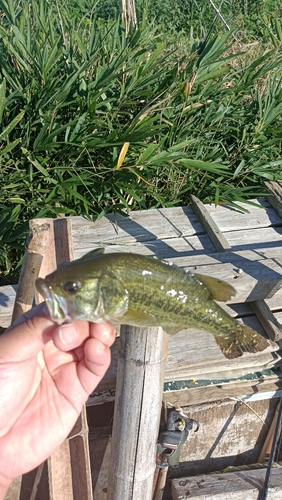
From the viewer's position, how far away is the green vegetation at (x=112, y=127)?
4.58 m

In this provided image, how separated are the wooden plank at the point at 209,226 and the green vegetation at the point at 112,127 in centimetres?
23

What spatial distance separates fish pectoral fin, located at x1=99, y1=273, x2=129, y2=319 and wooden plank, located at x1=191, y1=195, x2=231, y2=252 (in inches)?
91.1

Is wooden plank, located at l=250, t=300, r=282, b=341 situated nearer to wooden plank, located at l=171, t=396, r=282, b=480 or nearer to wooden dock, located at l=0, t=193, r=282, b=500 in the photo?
wooden dock, located at l=0, t=193, r=282, b=500

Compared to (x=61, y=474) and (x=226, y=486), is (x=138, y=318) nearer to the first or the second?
(x=61, y=474)

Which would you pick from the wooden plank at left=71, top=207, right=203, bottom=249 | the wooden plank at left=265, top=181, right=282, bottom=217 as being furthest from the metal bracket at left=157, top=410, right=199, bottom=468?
the wooden plank at left=265, top=181, right=282, bottom=217

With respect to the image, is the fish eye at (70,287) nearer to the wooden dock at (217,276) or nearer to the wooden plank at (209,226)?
the wooden dock at (217,276)

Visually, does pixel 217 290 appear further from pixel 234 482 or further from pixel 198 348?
pixel 234 482

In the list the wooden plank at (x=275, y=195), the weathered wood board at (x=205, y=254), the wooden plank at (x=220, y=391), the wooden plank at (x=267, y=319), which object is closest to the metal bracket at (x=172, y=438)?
the wooden plank at (x=220, y=391)

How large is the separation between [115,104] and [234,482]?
3.48m

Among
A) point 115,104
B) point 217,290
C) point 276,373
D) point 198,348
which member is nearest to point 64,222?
point 198,348

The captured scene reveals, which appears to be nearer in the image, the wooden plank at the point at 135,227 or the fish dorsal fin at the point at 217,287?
the fish dorsal fin at the point at 217,287

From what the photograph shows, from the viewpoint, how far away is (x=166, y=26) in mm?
9758

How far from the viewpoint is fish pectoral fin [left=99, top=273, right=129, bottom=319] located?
75.3 inches

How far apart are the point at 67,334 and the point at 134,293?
1.04ft
